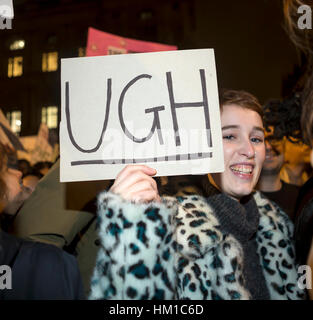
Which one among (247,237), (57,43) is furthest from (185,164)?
(57,43)

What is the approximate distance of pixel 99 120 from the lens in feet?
2.85

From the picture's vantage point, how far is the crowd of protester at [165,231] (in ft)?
2.72

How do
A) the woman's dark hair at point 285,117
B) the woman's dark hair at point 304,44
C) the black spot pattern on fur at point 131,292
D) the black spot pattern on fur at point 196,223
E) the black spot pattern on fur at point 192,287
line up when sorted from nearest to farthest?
the black spot pattern on fur at point 131,292 < the black spot pattern on fur at point 192,287 < the black spot pattern on fur at point 196,223 < the woman's dark hair at point 304,44 < the woman's dark hair at point 285,117

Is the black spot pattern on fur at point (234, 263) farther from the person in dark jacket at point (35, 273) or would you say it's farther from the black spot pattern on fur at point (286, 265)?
the person in dark jacket at point (35, 273)

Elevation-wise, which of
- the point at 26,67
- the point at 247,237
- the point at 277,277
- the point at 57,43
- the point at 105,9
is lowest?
the point at 277,277

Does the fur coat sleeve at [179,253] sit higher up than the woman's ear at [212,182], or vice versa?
the woman's ear at [212,182]

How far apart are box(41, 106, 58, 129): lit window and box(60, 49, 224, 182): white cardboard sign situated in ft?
1.15

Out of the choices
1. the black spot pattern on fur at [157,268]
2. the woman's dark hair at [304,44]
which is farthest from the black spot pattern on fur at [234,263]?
the woman's dark hair at [304,44]

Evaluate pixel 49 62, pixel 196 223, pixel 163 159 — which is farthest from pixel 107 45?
pixel 196 223

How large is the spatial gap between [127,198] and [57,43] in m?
0.79

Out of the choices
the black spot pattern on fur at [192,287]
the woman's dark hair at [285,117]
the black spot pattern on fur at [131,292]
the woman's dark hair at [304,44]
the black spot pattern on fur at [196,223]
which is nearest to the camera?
the black spot pattern on fur at [131,292]

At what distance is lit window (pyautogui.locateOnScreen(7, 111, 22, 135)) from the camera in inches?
41.8

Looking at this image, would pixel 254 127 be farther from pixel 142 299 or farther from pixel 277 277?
pixel 142 299

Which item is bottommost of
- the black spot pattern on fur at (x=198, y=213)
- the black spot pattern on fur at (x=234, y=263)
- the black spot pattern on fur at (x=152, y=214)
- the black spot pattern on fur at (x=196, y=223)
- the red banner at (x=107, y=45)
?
the black spot pattern on fur at (x=234, y=263)
